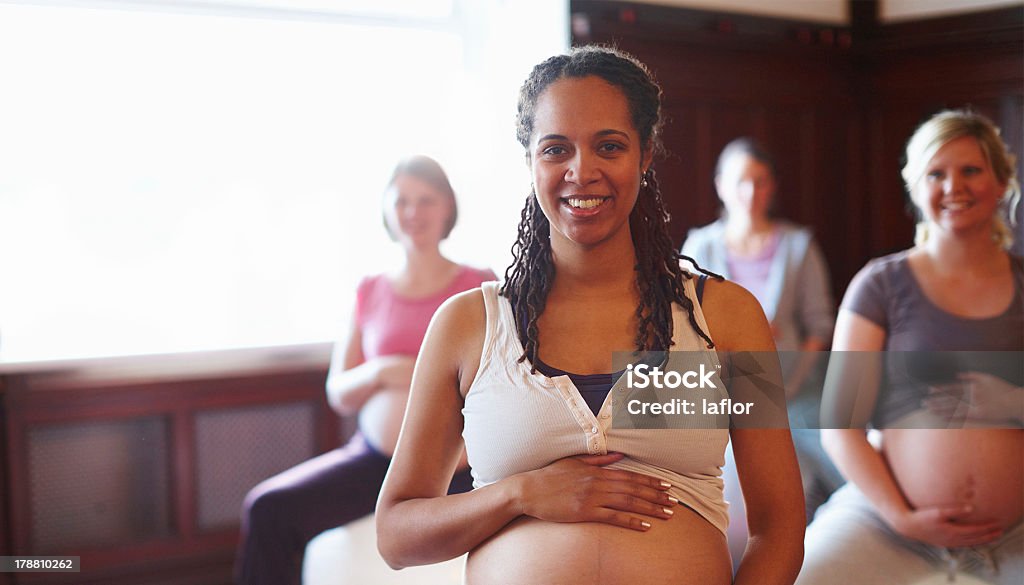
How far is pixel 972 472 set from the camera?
1.62m

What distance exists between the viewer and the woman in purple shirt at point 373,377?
2.15 m

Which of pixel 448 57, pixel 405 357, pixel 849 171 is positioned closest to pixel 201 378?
pixel 405 357

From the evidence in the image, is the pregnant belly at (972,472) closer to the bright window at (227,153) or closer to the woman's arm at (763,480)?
the woman's arm at (763,480)

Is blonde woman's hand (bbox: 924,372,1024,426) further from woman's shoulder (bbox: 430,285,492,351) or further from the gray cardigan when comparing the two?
the gray cardigan

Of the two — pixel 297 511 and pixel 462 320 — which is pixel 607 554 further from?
pixel 297 511

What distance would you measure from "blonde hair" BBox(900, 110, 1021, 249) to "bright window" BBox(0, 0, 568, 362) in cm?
111

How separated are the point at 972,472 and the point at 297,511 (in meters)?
1.40

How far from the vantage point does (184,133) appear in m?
2.92

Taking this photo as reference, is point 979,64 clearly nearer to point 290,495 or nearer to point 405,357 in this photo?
point 405,357

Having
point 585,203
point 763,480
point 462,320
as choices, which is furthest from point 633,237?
point 763,480

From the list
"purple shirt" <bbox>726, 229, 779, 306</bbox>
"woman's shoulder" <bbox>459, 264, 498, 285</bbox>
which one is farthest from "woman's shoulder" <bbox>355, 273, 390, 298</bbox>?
"purple shirt" <bbox>726, 229, 779, 306</bbox>

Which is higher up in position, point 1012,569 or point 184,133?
point 184,133

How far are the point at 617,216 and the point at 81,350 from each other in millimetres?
2072

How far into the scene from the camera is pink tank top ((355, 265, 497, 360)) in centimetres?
222
